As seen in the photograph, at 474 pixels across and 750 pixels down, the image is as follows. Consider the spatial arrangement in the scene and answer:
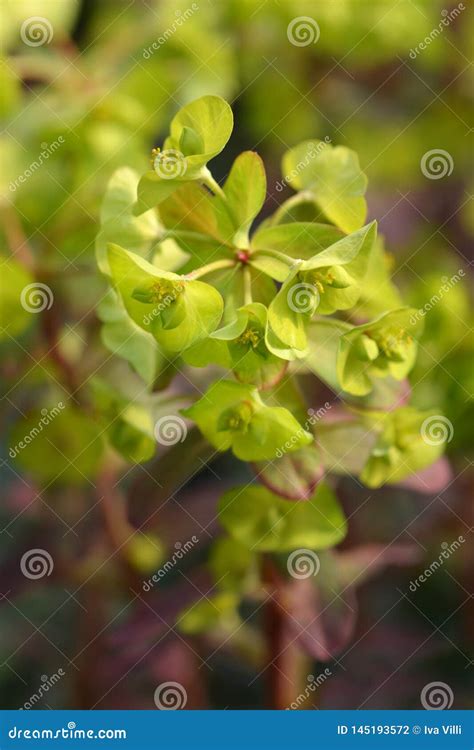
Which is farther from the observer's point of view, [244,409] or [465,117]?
[465,117]

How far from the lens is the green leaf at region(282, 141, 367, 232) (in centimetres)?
127

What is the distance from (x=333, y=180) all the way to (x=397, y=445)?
418mm

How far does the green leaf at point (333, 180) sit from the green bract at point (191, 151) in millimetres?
215

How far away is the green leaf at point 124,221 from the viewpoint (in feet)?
4.21

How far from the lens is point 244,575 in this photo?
157cm

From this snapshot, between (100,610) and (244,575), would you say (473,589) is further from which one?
(100,610)

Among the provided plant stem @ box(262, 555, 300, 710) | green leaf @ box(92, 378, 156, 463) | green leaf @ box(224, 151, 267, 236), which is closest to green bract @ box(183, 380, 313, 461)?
green leaf @ box(92, 378, 156, 463)

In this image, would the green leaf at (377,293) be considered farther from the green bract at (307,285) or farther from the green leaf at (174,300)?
the green leaf at (174,300)

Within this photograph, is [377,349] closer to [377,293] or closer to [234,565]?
[377,293]

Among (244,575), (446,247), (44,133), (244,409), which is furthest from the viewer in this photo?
(446,247)

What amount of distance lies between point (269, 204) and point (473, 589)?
1026 mm

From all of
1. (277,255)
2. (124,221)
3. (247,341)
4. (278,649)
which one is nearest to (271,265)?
(277,255)

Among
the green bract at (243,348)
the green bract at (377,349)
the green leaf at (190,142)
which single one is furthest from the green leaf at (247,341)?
the green leaf at (190,142)

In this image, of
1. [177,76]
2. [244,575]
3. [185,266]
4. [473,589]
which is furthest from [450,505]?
[177,76]
